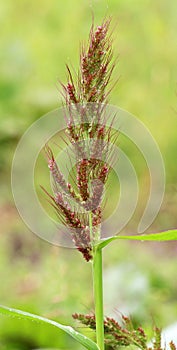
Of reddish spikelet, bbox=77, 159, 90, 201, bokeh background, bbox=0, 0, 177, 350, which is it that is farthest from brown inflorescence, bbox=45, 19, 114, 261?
bokeh background, bbox=0, 0, 177, 350

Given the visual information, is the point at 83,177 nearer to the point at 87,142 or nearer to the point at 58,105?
the point at 87,142

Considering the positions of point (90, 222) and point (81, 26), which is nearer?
point (90, 222)

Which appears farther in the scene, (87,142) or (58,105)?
(58,105)

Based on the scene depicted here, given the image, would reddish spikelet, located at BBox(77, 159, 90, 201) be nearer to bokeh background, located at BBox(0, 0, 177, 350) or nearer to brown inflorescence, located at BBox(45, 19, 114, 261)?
brown inflorescence, located at BBox(45, 19, 114, 261)

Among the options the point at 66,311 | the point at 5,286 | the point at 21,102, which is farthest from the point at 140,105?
the point at 66,311

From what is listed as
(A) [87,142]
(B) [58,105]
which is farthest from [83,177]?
(B) [58,105]

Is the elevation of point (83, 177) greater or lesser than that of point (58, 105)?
lesser

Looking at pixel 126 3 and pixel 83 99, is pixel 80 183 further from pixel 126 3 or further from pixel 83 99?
pixel 126 3

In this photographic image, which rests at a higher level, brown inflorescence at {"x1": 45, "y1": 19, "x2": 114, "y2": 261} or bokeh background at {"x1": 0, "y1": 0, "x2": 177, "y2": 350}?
bokeh background at {"x1": 0, "y1": 0, "x2": 177, "y2": 350}
